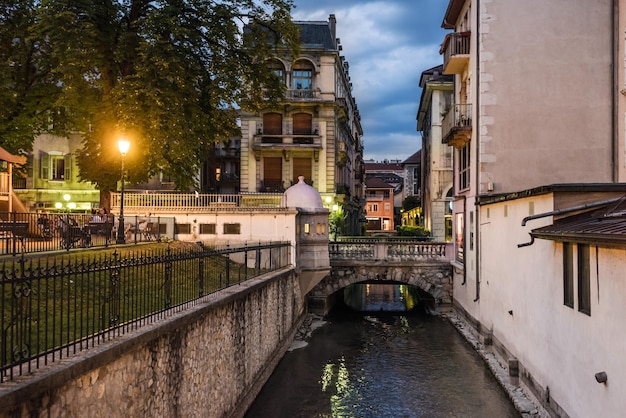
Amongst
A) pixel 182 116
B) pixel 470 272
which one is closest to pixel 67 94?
pixel 182 116

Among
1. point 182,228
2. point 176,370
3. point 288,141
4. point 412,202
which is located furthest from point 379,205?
point 176,370

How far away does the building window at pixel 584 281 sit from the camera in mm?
11305

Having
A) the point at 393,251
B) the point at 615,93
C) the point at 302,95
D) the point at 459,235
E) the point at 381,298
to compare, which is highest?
the point at 302,95

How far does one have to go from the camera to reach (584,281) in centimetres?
1152

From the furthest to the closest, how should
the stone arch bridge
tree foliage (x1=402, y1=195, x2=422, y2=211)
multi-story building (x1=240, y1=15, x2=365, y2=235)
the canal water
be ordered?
1. tree foliage (x1=402, y1=195, x2=422, y2=211)
2. multi-story building (x1=240, y1=15, x2=365, y2=235)
3. the stone arch bridge
4. the canal water

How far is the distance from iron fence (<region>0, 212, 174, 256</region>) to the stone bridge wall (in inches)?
191

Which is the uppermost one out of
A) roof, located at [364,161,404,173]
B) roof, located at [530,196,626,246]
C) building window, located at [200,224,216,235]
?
roof, located at [364,161,404,173]

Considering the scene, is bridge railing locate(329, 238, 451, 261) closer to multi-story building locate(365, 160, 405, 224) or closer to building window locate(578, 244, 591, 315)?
building window locate(578, 244, 591, 315)

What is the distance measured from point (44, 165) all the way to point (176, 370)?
118 feet

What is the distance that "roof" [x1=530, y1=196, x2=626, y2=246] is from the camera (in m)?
9.27

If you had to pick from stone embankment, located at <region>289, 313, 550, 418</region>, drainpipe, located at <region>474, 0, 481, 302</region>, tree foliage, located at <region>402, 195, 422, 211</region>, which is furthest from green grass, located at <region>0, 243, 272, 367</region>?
tree foliage, located at <region>402, 195, 422, 211</region>

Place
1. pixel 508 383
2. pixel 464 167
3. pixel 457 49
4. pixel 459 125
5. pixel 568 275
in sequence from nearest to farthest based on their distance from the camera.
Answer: pixel 568 275
pixel 508 383
pixel 459 125
pixel 457 49
pixel 464 167

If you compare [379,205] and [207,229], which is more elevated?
[379,205]

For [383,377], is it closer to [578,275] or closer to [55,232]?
[578,275]
